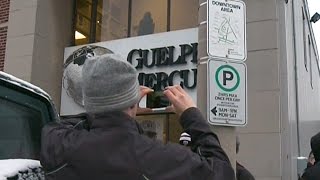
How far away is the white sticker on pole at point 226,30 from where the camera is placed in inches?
160

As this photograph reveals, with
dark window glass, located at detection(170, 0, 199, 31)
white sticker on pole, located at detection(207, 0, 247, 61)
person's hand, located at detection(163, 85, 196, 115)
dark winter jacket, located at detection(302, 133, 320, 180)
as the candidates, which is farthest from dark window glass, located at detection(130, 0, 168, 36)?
person's hand, located at detection(163, 85, 196, 115)

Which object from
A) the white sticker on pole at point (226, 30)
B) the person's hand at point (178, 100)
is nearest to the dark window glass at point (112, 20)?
the white sticker on pole at point (226, 30)

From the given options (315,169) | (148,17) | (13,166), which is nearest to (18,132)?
(13,166)

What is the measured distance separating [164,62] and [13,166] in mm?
9114

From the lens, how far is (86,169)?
5.96ft

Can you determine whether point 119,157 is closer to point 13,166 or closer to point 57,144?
point 57,144

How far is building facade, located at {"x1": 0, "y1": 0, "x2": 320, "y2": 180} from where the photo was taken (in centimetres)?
934

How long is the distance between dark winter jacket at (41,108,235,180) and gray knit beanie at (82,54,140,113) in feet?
0.15

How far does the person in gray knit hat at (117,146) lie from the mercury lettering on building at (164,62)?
884 cm

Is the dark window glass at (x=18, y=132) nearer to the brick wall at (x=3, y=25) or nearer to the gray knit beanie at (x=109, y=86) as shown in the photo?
the gray knit beanie at (x=109, y=86)

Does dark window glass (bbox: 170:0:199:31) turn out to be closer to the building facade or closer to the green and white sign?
the building facade

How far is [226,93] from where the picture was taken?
4.06 metres

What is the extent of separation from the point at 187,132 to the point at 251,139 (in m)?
7.43

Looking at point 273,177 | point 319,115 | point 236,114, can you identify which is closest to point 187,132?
point 236,114
